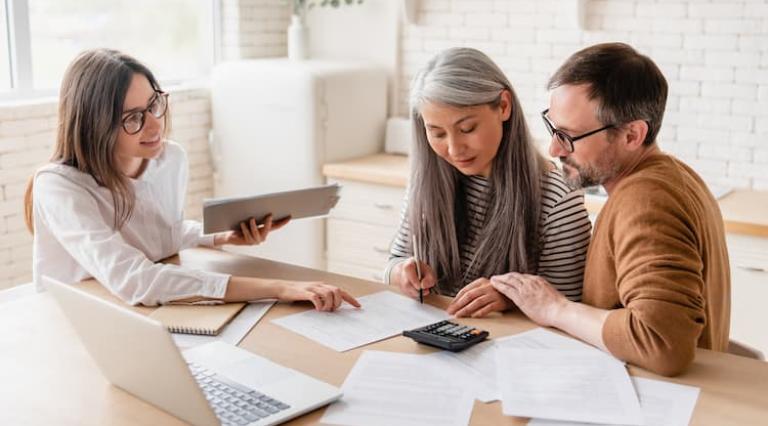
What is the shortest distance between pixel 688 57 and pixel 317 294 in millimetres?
2302

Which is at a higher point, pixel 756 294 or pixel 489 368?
pixel 489 368

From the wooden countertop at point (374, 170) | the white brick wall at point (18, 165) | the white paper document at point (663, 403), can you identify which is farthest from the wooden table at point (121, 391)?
the wooden countertop at point (374, 170)

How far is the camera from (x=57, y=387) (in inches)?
67.7

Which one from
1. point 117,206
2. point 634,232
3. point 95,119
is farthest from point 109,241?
point 634,232

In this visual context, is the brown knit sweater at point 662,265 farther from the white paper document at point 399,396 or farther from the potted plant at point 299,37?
the potted plant at point 299,37

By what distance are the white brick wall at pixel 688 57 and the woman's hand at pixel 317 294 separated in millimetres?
2171

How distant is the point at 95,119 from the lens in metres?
2.39

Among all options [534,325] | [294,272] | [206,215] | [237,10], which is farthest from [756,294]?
[237,10]

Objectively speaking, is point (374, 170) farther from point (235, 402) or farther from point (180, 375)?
point (180, 375)

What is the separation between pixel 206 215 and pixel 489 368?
93cm

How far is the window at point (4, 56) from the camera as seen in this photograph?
12.1ft

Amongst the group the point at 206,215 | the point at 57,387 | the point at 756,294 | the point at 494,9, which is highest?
the point at 494,9

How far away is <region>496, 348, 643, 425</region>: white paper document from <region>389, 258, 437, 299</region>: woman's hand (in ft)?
1.35

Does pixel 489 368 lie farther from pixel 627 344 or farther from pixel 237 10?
pixel 237 10
